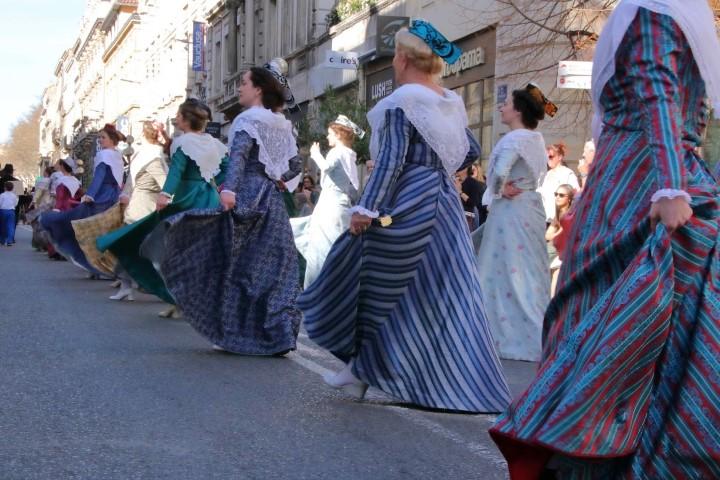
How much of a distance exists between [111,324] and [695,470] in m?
7.18

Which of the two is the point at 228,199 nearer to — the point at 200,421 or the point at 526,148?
the point at 526,148

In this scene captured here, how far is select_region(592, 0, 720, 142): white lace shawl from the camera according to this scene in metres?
3.57

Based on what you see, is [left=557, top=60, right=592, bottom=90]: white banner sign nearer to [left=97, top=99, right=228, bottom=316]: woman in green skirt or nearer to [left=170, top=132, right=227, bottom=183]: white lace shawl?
[left=97, top=99, right=228, bottom=316]: woman in green skirt

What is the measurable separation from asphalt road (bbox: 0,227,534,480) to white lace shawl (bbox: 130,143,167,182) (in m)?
3.89

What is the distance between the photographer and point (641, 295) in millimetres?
3230

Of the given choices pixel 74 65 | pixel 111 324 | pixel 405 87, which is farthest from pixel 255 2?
pixel 74 65

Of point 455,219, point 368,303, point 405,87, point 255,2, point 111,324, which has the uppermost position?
point 255,2

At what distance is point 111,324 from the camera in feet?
32.3

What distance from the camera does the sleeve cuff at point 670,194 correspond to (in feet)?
10.9

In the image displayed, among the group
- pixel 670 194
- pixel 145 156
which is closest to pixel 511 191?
pixel 145 156

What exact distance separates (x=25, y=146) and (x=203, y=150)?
538 feet

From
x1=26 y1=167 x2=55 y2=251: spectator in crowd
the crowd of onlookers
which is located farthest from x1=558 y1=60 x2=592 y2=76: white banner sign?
x1=26 y1=167 x2=55 y2=251: spectator in crowd

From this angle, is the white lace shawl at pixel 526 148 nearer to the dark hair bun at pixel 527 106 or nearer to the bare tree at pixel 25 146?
the dark hair bun at pixel 527 106

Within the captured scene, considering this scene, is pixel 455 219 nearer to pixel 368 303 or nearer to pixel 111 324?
pixel 368 303
